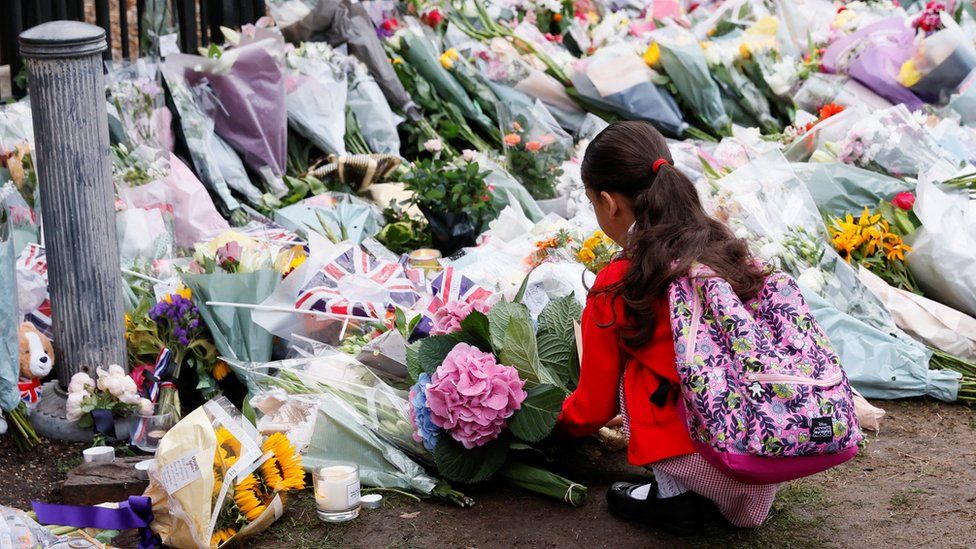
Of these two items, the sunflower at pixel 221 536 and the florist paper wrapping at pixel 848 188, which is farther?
the florist paper wrapping at pixel 848 188

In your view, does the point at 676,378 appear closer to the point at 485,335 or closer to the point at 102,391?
the point at 485,335

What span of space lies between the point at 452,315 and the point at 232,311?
80cm

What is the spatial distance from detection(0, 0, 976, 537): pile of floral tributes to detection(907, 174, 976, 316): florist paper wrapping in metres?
0.01

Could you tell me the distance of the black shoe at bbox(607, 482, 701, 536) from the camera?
276 centimetres

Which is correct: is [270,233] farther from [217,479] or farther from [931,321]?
[931,321]

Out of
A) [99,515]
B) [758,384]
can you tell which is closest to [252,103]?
[99,515]

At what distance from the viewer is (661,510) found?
9.13 ft

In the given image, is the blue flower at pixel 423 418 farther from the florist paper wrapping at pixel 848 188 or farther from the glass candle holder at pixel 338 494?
the florist paper wrapping at pixel 848 188

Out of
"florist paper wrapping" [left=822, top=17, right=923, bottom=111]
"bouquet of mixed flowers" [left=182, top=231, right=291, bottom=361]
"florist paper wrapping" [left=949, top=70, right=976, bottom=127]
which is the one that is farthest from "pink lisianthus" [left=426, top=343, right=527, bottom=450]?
"florist paper wrapping" [left=822, top=17, right=923, bottom=111]

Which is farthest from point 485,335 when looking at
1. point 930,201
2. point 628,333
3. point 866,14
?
point 866,14

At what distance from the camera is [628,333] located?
104 inches

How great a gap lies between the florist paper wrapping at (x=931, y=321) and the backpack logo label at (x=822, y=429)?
5.67ft

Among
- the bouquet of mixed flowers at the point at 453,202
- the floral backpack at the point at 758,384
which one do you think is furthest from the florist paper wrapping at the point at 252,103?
the floral backpack at the point at 758,384

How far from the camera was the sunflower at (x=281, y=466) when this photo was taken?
279 centimetres
